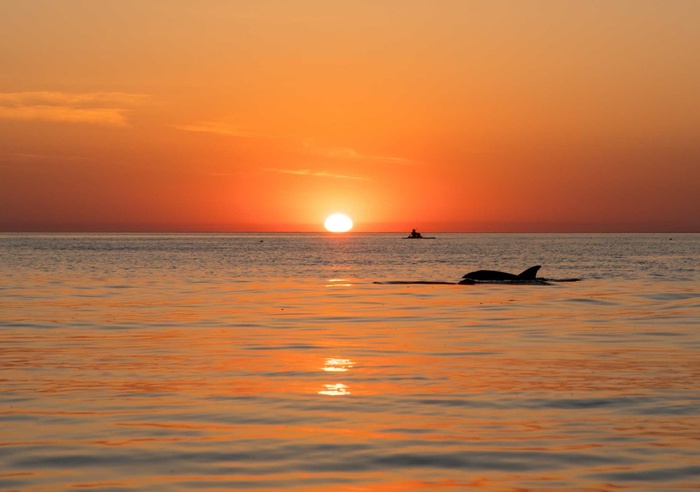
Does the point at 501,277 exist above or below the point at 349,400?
above

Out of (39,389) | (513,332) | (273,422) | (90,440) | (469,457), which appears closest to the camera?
(469,457)

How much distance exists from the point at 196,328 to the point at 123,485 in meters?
20.2

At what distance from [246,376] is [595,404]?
24.7ft

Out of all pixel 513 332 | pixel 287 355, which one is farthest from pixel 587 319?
pixel 287 355

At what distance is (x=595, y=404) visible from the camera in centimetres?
1731

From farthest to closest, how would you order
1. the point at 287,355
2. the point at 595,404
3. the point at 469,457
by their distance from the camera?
the point at 287,355, the point at 595,404, the point at 469,457

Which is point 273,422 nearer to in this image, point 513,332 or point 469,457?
point 469,457

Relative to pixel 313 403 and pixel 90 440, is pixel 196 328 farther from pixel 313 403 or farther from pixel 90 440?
pixel 90 440

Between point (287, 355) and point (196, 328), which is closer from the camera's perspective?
point (287, 355)

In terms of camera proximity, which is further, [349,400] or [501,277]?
[501,277]

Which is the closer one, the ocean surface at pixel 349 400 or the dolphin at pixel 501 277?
the ocean surface at pixel 349 400

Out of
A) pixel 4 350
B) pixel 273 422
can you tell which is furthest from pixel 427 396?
pixel 4 350

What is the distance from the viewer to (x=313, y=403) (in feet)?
57.7

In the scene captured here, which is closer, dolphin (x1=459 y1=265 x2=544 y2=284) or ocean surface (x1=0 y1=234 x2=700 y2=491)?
ocean surface (x1=0 y1=234 x2=700 y2=491)
